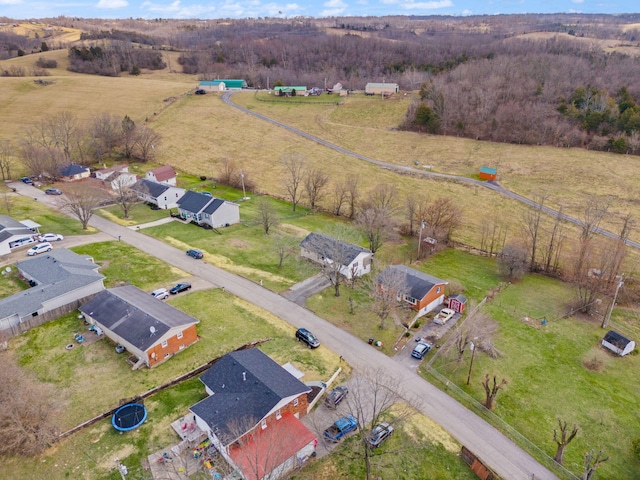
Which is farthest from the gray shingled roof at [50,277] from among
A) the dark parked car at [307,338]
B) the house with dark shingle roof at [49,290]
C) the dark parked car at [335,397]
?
the dark parked car at [335,397]

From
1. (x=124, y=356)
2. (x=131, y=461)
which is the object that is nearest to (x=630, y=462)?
(x=131, y=461)

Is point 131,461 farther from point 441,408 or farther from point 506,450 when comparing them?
point 506,450

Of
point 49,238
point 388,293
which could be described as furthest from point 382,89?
point 49,238

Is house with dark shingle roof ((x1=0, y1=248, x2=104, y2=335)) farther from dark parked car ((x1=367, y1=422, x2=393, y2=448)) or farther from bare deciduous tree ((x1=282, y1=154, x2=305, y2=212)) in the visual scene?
bare deciduous tree ((x1=282, y1=154, x2=305, y2=212))

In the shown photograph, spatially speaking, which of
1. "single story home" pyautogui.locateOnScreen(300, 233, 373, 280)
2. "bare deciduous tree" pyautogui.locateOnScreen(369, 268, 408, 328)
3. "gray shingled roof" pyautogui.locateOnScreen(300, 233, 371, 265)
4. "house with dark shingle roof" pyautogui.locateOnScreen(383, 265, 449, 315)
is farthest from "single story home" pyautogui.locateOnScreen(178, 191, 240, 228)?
"house with dark shingle roof" pyautogui.locateOnScreen(383, 265, 449, 315)

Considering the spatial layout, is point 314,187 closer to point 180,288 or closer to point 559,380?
point 180,288

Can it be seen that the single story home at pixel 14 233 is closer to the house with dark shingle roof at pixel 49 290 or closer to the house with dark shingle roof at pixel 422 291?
the house with dark shingle roof at pixel 49 290
